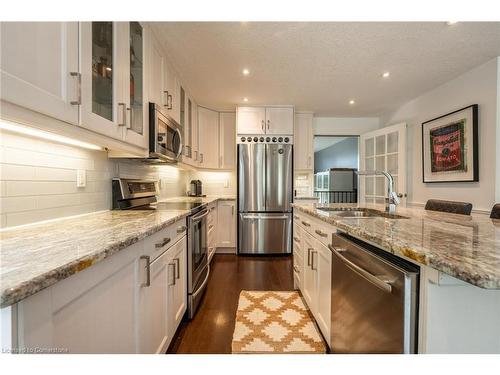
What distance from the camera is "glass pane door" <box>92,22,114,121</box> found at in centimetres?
112

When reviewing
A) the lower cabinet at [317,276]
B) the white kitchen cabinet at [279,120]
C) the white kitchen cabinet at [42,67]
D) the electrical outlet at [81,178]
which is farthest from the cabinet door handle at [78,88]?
the white kitchen cabinet at [279,120]

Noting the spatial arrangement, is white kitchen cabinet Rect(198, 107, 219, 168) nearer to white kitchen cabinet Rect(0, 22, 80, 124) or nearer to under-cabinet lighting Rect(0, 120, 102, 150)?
under-cabinet lighting Rect(0, 120, 102, 150)

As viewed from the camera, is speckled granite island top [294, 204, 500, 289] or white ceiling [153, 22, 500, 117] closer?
speckled granite island top [294, 204, 500, 289]

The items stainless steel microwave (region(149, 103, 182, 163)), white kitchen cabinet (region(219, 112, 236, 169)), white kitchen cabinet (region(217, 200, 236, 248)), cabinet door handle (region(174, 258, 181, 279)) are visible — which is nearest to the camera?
cabinet door handle (region(174, 258, 181, 279))

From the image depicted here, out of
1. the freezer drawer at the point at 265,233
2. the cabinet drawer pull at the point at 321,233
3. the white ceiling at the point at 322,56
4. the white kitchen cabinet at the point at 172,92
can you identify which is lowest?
the freezer drawer at the point at 265,233

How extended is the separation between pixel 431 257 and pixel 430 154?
323cm

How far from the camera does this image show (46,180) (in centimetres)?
118

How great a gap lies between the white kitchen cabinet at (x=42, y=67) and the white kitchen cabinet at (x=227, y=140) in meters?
2.96

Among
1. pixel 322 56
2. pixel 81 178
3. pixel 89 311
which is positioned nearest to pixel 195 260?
pixel 81 178

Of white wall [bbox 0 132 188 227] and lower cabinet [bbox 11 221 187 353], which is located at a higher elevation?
white wall [bbox 0 132 188 227]

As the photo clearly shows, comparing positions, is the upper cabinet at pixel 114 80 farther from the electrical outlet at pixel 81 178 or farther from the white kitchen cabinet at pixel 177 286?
the white kitchen cabinet at pixel 177 286

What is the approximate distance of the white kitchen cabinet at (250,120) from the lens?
3.67m

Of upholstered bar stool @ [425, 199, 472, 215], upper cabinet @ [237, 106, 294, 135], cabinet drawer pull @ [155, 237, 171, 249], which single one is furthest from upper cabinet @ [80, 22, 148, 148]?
upholstered bar stool @ [425, 199, 472, 215]

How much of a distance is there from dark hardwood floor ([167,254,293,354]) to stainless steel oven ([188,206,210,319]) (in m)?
0.14
